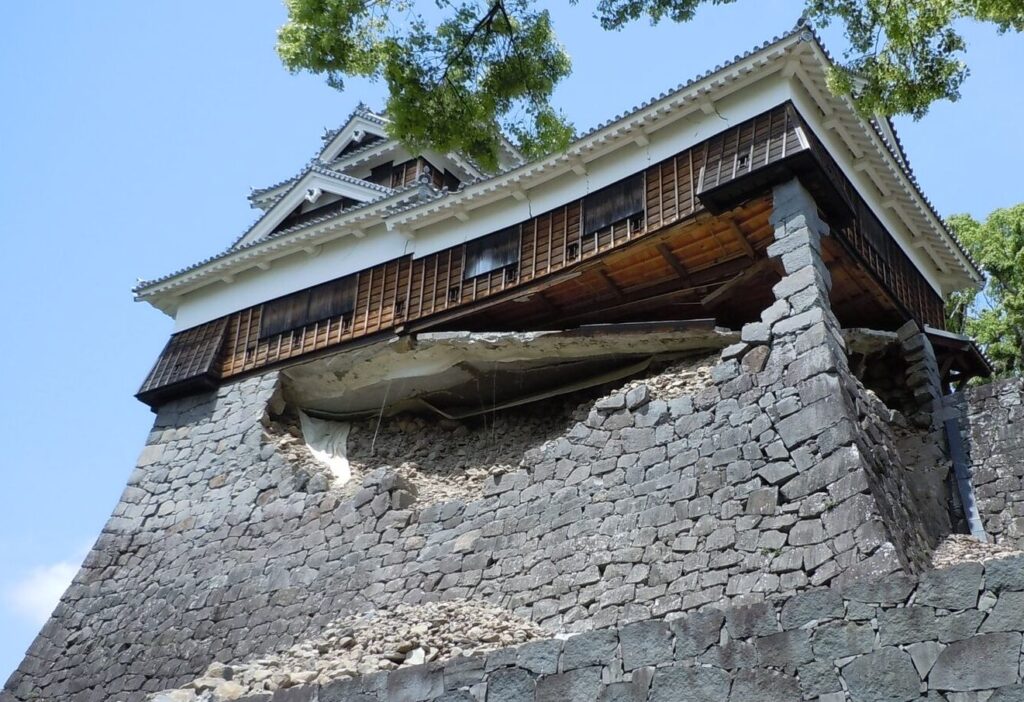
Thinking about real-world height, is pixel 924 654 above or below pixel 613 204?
below

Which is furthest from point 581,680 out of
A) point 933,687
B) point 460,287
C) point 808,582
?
point 460,287

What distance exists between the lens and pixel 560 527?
486 inches

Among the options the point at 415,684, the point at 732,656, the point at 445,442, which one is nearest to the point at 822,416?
the point at 732,656

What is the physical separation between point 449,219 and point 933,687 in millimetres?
12626

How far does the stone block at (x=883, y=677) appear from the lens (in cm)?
580

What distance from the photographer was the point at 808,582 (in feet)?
33.3

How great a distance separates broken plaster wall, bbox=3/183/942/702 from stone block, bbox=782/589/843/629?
3.84 metres

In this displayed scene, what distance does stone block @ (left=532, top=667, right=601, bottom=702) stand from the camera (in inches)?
267

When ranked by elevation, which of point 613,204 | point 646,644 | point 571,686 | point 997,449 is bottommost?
point 571,686

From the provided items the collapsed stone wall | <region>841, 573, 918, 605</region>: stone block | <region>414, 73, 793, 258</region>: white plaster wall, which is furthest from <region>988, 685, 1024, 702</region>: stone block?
<region>414, 73, 793, 258</region>: white plaster wall

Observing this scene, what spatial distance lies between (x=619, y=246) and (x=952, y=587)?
30.8 feet

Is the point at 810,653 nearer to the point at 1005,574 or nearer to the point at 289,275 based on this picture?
the point at 1005,574

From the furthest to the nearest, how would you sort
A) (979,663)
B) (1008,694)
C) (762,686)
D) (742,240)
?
(742,240) < (762,686) < (979,663) < (1008,694)

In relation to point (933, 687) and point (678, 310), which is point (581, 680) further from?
point (678, 310)
